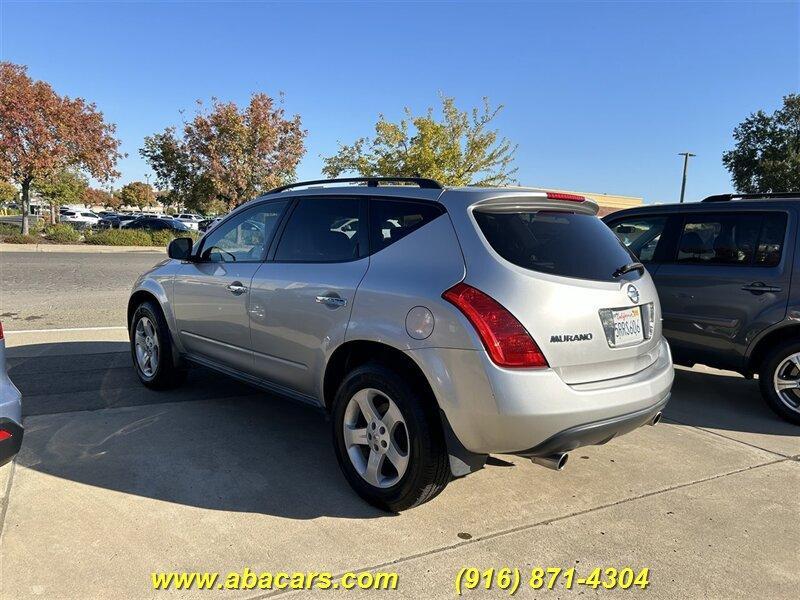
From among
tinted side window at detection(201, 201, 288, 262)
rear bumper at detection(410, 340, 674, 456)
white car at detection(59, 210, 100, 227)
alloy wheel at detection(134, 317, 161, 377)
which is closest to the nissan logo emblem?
rear bumper at detection(410, 340, 674, 456)

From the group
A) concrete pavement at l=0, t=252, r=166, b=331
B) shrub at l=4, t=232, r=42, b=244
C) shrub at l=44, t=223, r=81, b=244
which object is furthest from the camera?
Result: shrub at l=44, t=223, r=81, b=244

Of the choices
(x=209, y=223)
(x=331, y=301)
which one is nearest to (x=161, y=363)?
(x=331, y=301)

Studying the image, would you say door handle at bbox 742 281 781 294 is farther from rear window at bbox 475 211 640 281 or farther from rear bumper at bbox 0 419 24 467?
rear bumper at bbox 0 419 24 467

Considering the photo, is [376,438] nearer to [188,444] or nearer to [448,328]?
[448,328]

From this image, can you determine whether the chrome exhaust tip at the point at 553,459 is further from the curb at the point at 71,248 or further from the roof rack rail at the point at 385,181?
the curb at the point at 71,248

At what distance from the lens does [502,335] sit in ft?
8.87

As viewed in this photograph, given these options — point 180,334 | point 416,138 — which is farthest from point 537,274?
point 416,138

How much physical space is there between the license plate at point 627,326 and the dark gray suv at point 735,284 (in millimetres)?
2396

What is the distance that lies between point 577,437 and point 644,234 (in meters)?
3.76

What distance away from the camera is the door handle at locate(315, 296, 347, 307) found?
11.0 feet

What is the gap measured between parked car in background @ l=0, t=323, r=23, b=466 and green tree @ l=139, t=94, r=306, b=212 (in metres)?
26.3

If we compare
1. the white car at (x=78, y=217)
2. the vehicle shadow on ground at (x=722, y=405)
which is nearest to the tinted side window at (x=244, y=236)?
the vehicle shadow on ground at (x=722, y=405)

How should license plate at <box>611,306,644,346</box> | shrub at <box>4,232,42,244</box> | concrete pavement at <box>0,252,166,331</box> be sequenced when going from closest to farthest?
license plate at <box>611,306,644,346</box>, concrete pavement at <box>0,252,166,331</box>, shrub at <box>4,232,42,244</box>

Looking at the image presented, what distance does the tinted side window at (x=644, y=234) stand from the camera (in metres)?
5.77
